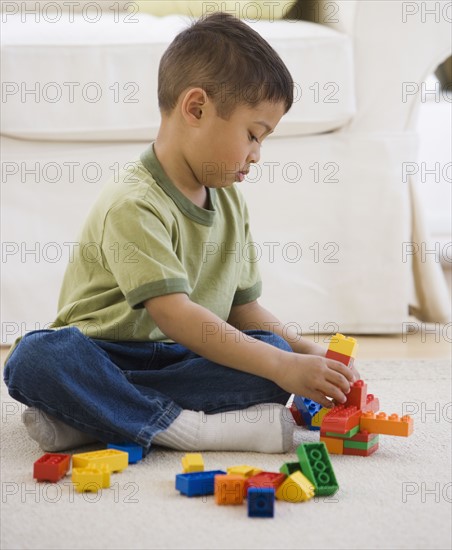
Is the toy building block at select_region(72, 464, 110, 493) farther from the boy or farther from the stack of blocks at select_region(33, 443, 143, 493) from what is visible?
the boy

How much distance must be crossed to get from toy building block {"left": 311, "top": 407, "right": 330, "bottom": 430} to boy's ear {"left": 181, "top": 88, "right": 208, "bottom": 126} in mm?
Answer: 364

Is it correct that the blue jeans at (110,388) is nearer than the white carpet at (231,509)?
No

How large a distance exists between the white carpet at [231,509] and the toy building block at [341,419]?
3 cm

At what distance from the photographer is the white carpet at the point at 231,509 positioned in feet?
2.25

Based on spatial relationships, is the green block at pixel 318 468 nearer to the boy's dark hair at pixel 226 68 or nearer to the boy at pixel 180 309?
the boy at pixel 180 309

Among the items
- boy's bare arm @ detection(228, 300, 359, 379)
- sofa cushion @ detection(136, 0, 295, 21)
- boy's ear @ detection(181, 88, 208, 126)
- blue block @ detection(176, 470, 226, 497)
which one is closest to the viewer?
blue block @ detection(176, 470, 226, 497)

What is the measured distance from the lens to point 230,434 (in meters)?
0.96

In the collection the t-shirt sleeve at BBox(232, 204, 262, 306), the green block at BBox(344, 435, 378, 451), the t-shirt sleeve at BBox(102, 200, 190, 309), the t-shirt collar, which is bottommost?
the green block at BBox(344, 435, 378, 451)

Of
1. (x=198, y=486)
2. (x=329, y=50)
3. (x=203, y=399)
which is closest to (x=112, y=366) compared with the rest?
(x=203, y=399)

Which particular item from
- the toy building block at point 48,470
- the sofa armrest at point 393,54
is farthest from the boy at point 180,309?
the sofa armrest at point 393,54

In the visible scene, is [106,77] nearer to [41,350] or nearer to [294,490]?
[41,350]

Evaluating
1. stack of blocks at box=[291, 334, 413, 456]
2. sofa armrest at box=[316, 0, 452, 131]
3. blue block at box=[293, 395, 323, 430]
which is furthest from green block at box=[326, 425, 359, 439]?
sofa armrest at box=[316, 0, 452, 131]

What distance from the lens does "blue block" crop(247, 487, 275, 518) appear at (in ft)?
2.41

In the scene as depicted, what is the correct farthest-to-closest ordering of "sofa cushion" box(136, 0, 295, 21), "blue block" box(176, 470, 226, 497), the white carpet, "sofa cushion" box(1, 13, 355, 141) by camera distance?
"sofa cushion" box(136, 0, 295, 21), "sofa cushion" box(1, 13, 355, 141), "blue block" box(176, 470, 226, 497), the white carpet
